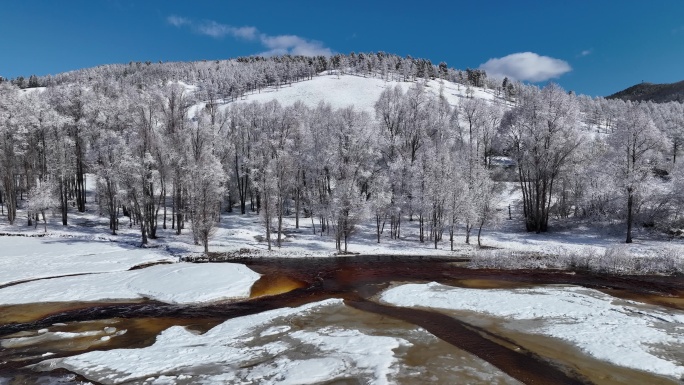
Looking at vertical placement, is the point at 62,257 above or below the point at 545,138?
below

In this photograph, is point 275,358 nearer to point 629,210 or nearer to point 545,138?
point 629,210

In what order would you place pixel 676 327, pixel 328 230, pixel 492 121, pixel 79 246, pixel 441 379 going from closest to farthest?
pixel 441 379
pixel 676 327
pixel 79 246
pixel 328 230
pixel 492 121

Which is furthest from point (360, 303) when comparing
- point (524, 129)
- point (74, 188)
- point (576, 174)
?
point (74, 188)

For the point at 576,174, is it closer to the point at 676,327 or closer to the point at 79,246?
the point at 676,327

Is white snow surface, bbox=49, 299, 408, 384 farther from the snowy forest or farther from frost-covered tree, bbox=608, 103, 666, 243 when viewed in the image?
frost-covered tree, bbox=608, 103, 666, 243

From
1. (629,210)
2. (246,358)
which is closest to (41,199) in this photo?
(246,358)

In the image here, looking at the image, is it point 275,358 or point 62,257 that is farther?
point 62,257

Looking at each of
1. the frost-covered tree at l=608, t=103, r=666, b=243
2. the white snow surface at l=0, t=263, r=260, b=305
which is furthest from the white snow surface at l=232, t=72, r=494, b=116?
the white snow surface at l=0, t=263, r=260, b=305
